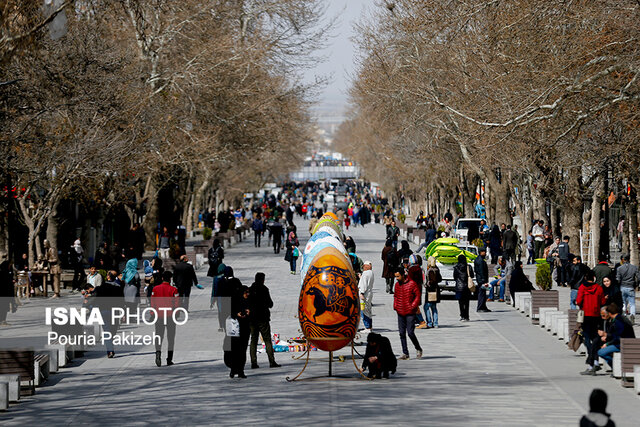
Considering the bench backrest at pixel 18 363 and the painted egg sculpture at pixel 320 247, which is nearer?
the bench backrest at pixel 18 363

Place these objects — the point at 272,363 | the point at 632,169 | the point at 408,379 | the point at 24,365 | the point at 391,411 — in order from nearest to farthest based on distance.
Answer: the point at 391,411, the point at 24,365, the point at 408,379, the point at 272,363, the point at 632,169

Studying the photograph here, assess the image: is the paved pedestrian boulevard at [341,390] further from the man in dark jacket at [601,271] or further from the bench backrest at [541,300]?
the bench backrest at [541,300]

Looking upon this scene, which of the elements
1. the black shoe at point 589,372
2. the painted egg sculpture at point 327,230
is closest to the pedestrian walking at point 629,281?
the painted egg sculpture at point 327,230

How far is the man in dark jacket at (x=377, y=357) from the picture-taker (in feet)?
58.4

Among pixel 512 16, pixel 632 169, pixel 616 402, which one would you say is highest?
pixel 512 16

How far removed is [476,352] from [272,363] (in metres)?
4.05

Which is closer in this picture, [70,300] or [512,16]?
[512,16]

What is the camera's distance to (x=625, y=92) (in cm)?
2089

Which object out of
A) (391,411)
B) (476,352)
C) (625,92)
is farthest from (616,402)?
(625,92)

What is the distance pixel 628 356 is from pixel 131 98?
21.8m

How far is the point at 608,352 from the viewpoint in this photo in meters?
17.8

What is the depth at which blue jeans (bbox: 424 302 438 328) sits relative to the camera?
24781mm

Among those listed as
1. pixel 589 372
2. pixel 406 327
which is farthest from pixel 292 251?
pixel 589 372

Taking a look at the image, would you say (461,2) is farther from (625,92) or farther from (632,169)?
(632,169)
